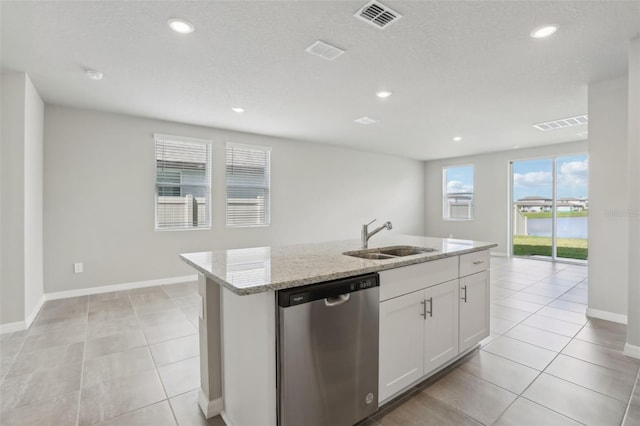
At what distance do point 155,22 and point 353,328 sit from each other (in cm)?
252

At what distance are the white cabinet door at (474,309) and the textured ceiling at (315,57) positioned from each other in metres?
1.95

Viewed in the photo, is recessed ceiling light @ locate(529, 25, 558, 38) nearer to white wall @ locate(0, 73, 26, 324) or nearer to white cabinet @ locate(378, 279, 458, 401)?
white cabinet @ locate(378, 279, 458, 401)

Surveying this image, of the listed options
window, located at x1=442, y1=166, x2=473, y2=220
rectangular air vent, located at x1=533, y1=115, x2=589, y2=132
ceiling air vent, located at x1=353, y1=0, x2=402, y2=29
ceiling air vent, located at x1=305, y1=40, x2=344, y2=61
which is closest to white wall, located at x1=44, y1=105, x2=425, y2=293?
ceiling air vent, located at x1=305, y1=40, x2=344, y2=61

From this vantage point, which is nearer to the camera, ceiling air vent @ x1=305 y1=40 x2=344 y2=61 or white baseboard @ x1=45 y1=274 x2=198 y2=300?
ceiling air vent @ x1=305 y1=40 x2=344 y2=61

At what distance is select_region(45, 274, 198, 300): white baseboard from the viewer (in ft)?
13.4

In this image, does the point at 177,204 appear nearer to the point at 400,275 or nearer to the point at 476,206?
the point at 400,275

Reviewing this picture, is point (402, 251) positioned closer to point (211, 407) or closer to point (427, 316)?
point (427, 316)

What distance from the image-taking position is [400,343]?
1863mm

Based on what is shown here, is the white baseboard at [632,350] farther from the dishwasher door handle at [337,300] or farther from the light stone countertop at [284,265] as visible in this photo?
the dishwasher door handle at [337,300]

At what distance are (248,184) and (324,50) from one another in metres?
3.41

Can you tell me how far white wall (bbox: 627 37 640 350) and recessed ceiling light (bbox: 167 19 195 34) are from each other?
355cm

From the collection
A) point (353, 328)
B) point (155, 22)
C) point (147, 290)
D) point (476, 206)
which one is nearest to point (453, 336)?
point (353, 328)

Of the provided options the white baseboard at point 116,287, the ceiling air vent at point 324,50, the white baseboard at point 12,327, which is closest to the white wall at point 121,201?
the white baseboard at point 116,287

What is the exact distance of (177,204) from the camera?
4.91 meters
